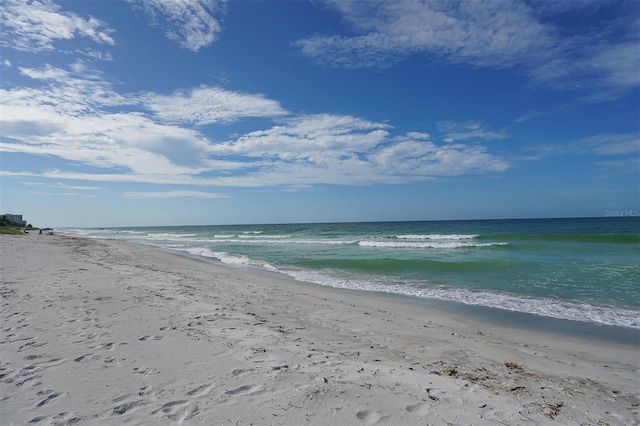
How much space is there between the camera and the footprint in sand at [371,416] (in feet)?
10.2

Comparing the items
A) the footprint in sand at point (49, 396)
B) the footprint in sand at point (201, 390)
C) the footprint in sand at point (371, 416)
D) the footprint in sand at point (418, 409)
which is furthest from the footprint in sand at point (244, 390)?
the footprint in sand at point (49, 396)

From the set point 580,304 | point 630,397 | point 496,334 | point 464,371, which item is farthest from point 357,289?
point 630,397

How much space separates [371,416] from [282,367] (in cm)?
138

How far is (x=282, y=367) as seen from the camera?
4.18 meters

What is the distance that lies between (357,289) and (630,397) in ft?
25.9

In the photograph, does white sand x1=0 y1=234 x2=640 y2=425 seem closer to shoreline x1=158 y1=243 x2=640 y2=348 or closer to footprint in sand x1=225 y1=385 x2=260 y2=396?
footprint in sand x1=225 y1=385 x2=260 y2=396

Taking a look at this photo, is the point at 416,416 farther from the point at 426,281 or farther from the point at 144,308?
the point at 426,281

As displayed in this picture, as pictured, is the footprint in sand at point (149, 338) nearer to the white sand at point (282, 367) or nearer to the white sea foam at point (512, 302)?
A: the white sand at point (282, 367)

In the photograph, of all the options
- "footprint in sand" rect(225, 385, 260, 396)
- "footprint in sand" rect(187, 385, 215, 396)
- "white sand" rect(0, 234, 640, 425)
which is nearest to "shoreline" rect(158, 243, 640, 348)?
"white sand" rect(0, 234, 640, 425)

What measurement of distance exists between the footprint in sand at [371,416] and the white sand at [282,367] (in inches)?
0.7

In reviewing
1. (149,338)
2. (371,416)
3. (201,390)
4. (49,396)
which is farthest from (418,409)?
(149,338)

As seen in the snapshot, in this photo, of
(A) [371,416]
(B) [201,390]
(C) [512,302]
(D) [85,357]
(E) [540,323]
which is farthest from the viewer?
(C) [512,302]

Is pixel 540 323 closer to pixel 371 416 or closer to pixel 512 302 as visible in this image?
pixel 512 302

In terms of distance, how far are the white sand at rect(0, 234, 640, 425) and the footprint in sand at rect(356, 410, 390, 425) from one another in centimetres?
2
